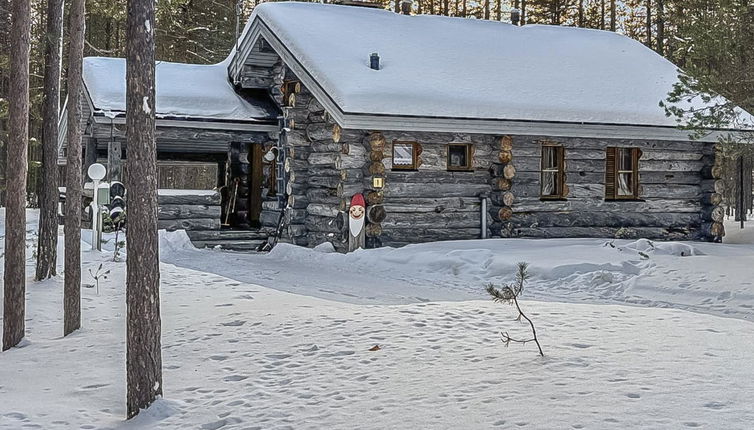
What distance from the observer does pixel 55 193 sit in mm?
11375

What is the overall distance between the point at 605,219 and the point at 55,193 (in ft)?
36.8

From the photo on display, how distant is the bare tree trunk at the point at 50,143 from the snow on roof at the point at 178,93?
16.7 ft

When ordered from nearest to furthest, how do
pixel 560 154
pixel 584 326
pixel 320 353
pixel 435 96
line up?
pixel 320 353
pixel 584 326
pixel 435 96
pixel 560 154

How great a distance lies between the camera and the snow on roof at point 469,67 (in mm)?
15250

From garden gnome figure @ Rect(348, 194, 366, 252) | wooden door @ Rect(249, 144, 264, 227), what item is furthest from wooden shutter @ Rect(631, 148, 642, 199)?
wooden door @ Rect(249, 144, 264, 227)

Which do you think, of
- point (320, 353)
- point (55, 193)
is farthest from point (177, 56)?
point (320, 353)

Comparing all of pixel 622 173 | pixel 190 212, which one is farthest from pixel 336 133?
pixel 622 173

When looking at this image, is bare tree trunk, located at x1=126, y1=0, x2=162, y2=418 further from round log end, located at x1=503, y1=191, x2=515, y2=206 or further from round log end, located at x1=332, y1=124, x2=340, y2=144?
round log end, located at x1=503, y1=191, x2=515, y2=206

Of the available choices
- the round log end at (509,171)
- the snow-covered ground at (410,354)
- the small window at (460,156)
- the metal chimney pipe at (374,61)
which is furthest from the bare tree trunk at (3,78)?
the round log end at (509,171)

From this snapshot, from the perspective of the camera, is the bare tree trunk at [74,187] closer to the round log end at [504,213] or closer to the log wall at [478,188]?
the log wall at [478,188]

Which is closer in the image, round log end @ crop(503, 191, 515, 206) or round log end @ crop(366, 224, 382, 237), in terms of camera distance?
round log end @ crop(366, 224, 382, 237)

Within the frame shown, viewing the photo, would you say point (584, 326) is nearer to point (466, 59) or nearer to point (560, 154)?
Answer: point (560, 154)

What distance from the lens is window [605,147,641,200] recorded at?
1717 centimetres

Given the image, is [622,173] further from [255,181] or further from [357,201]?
[255,181]
